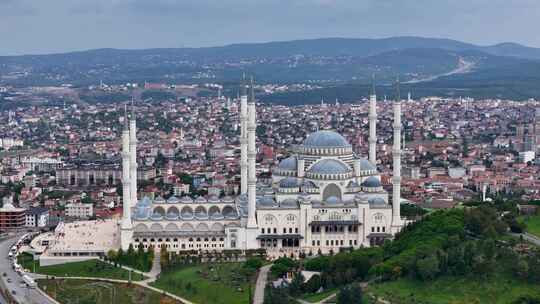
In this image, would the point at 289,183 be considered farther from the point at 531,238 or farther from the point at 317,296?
the point at 531,238

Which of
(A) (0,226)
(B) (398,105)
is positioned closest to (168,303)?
(B) (398,105)

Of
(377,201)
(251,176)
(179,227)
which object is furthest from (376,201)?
(179,227)

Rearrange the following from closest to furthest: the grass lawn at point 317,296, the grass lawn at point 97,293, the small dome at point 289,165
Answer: the grass lawn at point 317,296, the grass lawn at point 97,293, the small dome at point 289,165

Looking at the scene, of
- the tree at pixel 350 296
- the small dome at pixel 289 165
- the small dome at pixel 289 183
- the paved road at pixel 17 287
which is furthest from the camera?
the small dome at pixel 289 165

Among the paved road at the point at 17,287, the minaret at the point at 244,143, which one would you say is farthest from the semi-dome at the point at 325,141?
the paved road at the point at 17,287

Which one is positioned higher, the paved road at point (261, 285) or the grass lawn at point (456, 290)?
the grass lawn at point (456, 290)

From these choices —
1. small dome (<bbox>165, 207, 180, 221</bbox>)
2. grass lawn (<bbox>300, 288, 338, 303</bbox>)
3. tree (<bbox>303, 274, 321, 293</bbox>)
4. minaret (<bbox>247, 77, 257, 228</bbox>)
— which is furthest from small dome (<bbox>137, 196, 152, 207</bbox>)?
grass lawn (<bbox>300, 288, 338, 303</bbox>)

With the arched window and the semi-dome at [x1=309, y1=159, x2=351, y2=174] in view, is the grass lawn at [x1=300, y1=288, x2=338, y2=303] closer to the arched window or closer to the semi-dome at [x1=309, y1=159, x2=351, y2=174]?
the arched window

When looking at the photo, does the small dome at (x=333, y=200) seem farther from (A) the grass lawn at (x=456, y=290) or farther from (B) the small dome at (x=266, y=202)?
(A) the grass lawn at (x=456, y=290)
